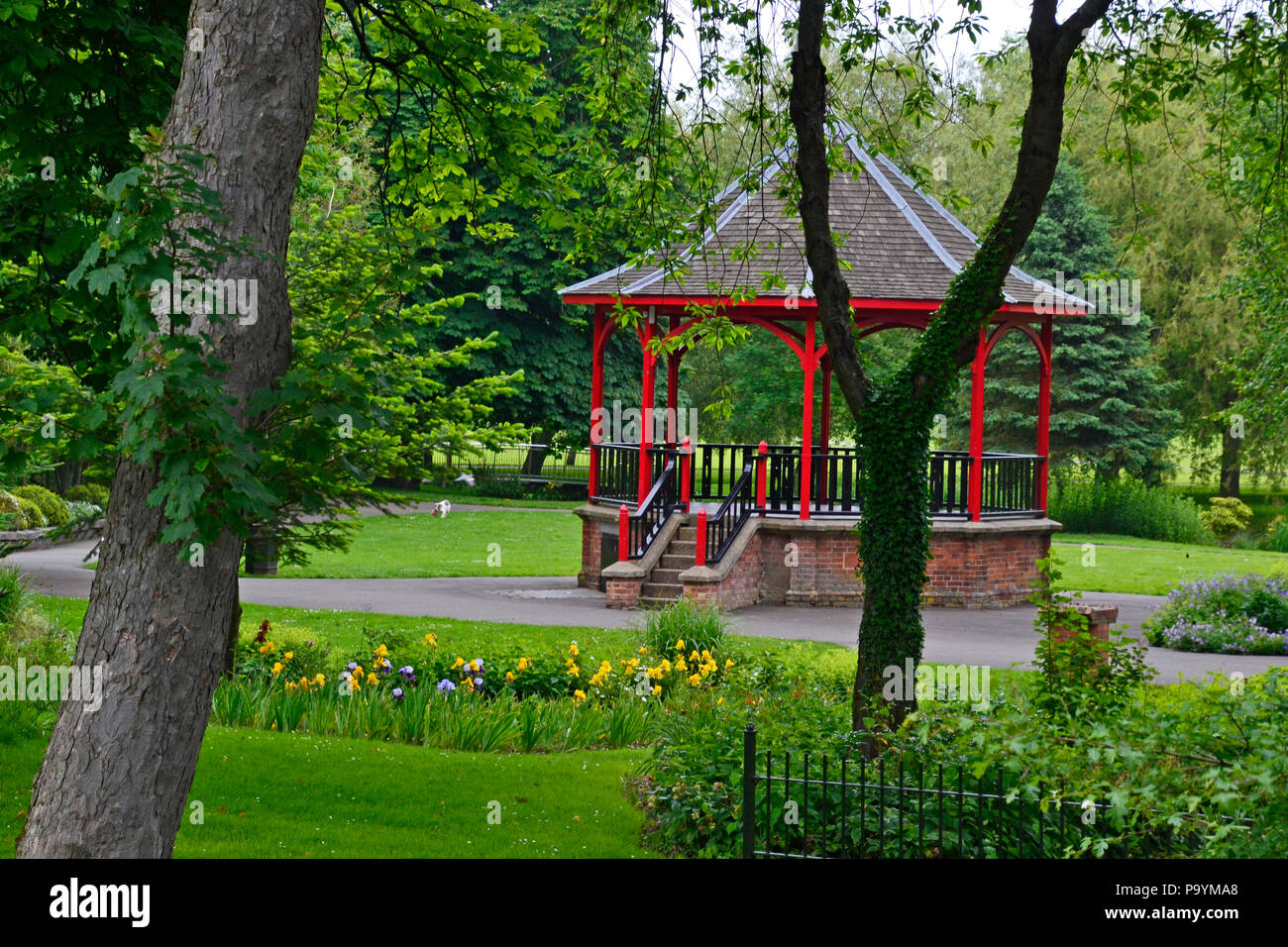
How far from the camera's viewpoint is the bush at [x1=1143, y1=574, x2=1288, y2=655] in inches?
612

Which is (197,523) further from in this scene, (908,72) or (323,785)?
(908,72)

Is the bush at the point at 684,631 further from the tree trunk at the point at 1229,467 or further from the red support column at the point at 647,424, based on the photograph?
the tree trunk at the point at 1229,467

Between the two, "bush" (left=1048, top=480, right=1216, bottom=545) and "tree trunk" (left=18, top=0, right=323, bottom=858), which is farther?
"bush" (left=1048, top=480, right=1216, bottom=545)

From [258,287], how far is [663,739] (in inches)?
176

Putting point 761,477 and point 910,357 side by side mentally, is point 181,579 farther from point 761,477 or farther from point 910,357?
point 761,477

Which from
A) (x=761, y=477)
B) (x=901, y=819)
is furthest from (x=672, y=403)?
(x=901, y=819)

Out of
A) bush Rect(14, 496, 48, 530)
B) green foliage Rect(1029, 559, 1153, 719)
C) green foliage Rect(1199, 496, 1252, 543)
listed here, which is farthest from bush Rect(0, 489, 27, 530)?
green foliage Rect(1199, 496, 1252, 543)

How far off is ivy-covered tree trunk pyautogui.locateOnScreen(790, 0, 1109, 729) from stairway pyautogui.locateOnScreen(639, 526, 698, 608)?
867cm

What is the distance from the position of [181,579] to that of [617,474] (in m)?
15.3

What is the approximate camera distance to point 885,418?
8.46m

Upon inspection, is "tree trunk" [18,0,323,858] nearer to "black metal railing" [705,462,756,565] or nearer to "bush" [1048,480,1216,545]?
"black metal railing" [705,462,756,565]

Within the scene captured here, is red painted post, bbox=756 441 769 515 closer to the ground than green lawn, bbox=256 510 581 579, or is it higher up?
higher up

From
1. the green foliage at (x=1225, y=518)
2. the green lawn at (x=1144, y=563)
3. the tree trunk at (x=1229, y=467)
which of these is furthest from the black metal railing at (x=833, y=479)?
the tree trunk at (x=1229, y=467)

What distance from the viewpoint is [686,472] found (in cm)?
1955
